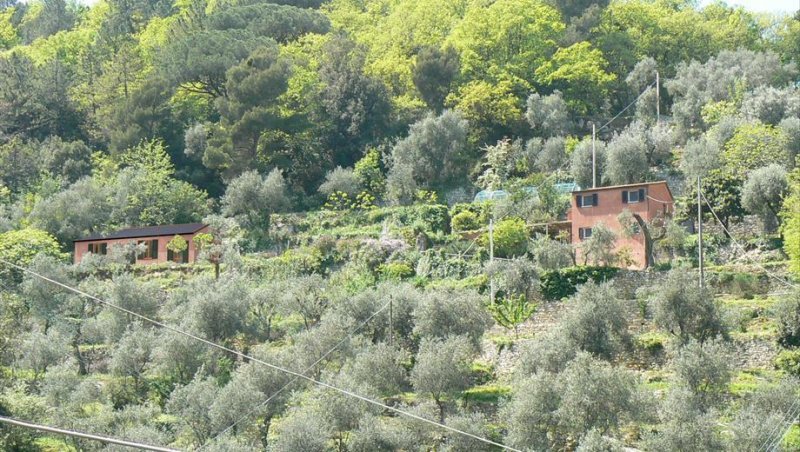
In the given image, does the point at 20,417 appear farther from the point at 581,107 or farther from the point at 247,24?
the point at 247,24

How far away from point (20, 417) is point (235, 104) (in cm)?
3502

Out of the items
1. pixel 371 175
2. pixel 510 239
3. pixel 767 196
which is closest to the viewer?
pixel 767 196

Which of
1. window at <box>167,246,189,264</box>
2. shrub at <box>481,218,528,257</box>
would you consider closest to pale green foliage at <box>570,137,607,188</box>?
shrub at <box>481,218,528,257</box>

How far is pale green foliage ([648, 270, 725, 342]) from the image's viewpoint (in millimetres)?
45219

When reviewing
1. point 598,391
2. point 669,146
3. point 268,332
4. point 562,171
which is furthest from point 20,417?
point 669,146

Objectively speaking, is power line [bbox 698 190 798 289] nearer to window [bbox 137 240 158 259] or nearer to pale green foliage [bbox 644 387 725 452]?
pale green foliage [bbox 644 387 725 452]

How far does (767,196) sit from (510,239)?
11.9 metres

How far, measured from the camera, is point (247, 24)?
320 feet

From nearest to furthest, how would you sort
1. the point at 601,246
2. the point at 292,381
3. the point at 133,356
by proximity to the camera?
the point at 292,381
the point at 133,356
the point at 601,246

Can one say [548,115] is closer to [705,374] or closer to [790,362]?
[790,362]

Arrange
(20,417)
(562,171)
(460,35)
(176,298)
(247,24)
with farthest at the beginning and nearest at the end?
(247,24), (460,35), (562,171), (176,298), (20,417)

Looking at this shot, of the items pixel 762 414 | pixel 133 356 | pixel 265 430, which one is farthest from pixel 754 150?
pixel 133 356

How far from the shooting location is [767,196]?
185 ft

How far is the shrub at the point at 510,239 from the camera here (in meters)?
58.5
